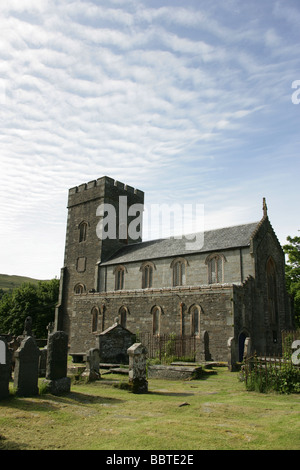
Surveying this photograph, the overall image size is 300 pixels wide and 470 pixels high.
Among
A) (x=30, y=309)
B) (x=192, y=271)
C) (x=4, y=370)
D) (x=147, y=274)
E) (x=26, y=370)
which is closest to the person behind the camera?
(x=4, y=370)

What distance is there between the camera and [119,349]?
21875mm

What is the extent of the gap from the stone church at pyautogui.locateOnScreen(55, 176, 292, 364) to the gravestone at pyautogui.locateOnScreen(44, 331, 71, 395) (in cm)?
925

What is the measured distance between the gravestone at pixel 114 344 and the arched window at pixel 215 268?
8.13 m

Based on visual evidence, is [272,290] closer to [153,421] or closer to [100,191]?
[100,191]

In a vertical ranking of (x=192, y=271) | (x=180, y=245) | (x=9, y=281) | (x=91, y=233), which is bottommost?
(x=192, y=271)

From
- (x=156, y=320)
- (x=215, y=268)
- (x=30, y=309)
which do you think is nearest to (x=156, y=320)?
(x=156, y=320)

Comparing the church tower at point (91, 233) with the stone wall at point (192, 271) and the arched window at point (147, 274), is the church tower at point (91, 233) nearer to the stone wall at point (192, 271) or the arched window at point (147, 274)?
the stone wall at point (192, 271)

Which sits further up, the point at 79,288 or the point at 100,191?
the point at 100,191

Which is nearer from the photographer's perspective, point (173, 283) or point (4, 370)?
point (4, 370)

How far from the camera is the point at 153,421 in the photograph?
7523 mm

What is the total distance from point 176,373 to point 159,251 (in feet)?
54.7

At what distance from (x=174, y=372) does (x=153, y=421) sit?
8.67 m

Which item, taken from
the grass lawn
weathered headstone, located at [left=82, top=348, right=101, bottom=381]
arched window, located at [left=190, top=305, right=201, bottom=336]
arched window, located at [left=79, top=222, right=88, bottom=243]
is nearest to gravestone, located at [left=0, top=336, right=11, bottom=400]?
the grass lawn

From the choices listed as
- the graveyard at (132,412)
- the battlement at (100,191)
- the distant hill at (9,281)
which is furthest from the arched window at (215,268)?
the distant hill at (9,281)
